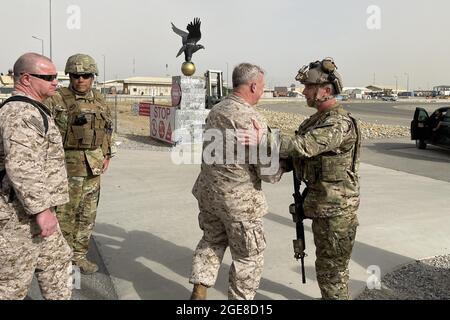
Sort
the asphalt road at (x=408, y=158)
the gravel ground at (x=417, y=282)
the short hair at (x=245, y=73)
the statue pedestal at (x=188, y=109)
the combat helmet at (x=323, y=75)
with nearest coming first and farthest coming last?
the short hair at (x=245, y=73) < the combat helmet at (x=323, y=75) < the gravel ground at (x=417, y=282) < the asphalt road at (x=408, y=158) < the statue pedestal at (x=188, y=109)

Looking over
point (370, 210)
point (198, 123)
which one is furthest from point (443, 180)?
point (198, 123)

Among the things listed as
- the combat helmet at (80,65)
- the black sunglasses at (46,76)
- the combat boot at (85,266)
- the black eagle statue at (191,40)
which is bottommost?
the combat boot at (85,266)

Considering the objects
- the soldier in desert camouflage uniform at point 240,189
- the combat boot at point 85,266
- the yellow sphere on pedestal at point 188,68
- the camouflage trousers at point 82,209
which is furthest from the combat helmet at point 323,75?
the yellow sphere on pedestal at point 188,68

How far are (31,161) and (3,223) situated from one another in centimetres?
41

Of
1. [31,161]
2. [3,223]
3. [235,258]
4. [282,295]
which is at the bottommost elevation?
[282,295]

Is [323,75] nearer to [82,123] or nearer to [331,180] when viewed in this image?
[331,180]

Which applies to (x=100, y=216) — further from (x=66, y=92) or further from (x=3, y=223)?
(x=3, y=223)

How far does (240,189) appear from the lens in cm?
271

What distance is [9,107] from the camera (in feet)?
7.57

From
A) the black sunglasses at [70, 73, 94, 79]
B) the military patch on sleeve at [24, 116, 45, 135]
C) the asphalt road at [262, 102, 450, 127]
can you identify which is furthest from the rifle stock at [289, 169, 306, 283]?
the asphalt road at [262, 102, 450, 127]

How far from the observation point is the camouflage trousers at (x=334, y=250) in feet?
9.38

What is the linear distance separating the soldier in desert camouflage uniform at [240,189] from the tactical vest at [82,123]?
4.68ft

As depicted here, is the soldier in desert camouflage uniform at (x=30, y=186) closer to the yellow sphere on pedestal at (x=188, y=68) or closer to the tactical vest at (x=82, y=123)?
the tactical vest at (x=82, y=123)

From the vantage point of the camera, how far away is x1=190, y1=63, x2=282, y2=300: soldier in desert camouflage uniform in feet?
8.70
